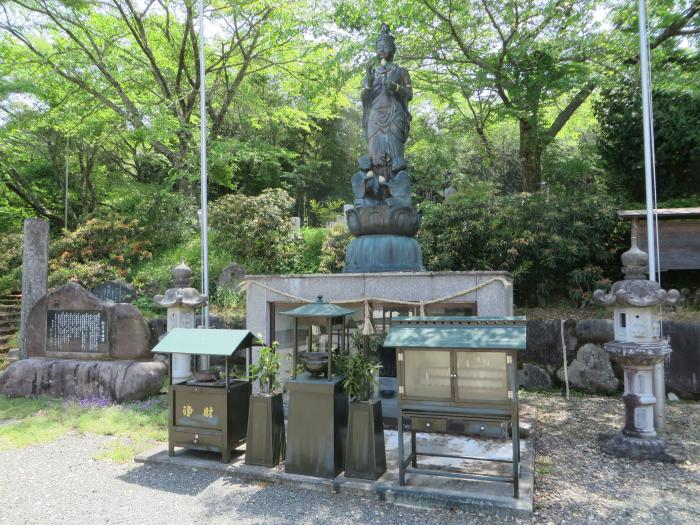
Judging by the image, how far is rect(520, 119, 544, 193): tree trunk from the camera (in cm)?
1273

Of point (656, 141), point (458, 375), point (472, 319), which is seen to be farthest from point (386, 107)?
point (656, 141)

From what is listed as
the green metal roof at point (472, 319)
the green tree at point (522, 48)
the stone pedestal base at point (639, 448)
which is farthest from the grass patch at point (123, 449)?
the green tree at point (522, 48)

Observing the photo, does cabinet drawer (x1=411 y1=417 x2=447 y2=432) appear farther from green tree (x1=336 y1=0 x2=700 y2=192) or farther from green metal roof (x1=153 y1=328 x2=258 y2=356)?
green tree (x1=336 y1=0 x2=700 y2=192)

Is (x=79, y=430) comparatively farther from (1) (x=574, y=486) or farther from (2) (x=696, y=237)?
(2) (x=696, y=237)

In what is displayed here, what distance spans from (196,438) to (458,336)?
306 cm

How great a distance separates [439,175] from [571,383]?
9184mm

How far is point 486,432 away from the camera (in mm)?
5926

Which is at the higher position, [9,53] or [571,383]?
[9,53]

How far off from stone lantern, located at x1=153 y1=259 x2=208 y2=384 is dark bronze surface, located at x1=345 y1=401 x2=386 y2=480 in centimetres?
400

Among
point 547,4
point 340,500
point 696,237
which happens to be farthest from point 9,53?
point 696,237

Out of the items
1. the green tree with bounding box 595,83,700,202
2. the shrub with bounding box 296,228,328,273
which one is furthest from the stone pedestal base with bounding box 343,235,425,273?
the green tree with bounding box 595,83,700,202

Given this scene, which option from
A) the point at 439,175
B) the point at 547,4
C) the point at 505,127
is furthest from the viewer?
the point at 505,127

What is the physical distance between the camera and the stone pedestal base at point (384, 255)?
7418 millimetres

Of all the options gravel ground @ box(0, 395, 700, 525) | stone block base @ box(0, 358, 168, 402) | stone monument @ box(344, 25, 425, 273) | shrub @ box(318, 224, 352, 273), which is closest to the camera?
gravel ground @ box(0, 395, 700, 525)
